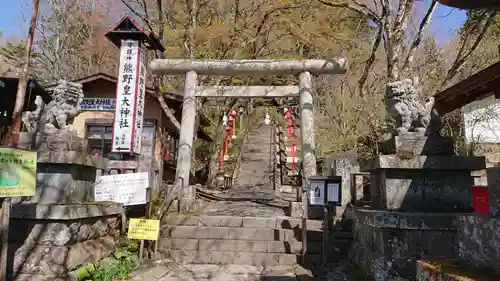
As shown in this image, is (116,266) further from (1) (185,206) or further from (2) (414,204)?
(2) (414,204)

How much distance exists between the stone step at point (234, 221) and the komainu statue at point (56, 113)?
3043mm

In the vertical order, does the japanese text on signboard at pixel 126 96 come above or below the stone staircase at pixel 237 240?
above

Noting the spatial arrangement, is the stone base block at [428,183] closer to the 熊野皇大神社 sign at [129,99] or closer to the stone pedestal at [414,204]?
the stone pedestal at [414,204]

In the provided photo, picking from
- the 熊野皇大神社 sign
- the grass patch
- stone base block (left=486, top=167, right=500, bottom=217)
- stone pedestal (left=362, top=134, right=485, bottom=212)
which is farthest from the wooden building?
stone base block (left=486, top=167, right=500, bottom=217)

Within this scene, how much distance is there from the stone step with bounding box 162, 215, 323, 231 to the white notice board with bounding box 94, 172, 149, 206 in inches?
49.2

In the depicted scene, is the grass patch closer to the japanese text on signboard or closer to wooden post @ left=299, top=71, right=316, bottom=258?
the japanese text on signboard

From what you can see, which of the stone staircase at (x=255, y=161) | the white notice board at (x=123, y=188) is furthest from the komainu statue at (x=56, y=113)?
the stone staircase at (x=255, y=161)

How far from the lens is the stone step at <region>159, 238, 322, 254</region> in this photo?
22.4 feet

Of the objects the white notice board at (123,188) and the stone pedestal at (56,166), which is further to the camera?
the white notice board at (123,188)

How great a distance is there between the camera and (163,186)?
27.5 ft

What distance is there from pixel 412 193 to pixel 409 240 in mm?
706

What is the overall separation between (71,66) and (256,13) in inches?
589

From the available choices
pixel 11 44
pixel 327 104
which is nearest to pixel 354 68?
pixel 327 104

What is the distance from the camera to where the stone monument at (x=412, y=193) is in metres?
4.38
